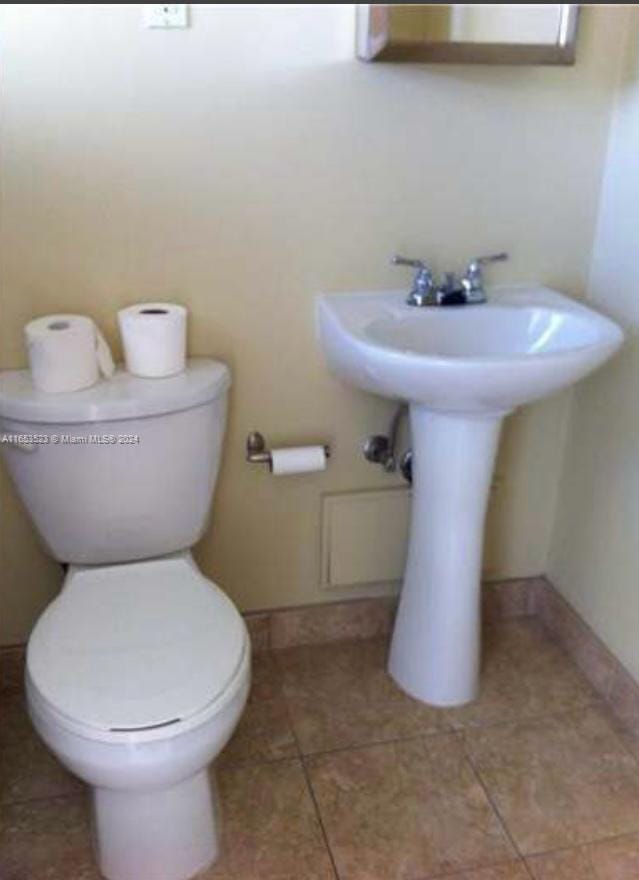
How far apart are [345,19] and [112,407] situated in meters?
0.83

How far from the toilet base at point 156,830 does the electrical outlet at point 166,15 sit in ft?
4.27

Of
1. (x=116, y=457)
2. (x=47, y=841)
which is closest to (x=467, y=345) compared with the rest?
(x=116, y=457)

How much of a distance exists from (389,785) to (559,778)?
1.15ft

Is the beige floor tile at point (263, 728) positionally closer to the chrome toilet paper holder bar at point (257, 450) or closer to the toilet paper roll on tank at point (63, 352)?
the chrome toilet paper holder bar at point (257, 450)

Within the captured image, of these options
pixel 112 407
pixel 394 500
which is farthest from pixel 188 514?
pixel 394 500

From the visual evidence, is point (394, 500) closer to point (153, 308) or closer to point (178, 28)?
point (153, 308)

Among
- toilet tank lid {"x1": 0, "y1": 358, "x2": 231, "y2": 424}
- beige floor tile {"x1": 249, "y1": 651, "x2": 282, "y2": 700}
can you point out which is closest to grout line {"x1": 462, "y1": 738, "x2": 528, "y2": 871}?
beige floor tile {"x1": 249, "y1": 651, "x2": 282, "y2": 700}

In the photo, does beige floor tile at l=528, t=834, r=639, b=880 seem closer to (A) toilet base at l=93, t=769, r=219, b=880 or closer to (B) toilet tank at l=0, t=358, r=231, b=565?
(A) toilet base at l=93, t=769, r=219, b=880

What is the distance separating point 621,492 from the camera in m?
1.73

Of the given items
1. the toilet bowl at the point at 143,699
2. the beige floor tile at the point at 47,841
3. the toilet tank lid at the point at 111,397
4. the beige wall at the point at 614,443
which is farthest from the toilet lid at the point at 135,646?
the beige wall at the point at 614,443

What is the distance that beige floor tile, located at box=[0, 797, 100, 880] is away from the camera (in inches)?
56.3

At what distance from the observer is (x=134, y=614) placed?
1406mm

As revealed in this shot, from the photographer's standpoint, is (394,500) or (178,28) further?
(394,500)

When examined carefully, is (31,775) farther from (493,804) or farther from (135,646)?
(493,804)
